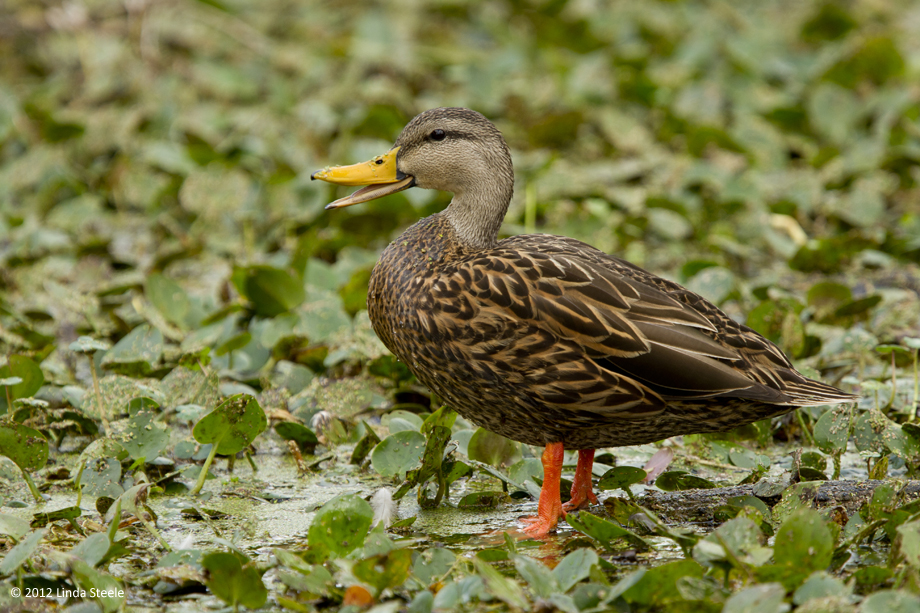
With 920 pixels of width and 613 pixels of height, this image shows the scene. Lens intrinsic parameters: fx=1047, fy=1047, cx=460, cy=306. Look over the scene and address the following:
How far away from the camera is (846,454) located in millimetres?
4805

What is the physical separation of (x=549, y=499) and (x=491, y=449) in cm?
64

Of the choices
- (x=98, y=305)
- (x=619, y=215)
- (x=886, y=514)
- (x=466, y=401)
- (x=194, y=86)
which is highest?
(x=194, y=86)

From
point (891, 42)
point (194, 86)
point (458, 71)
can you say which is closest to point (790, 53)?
point (891, 42)

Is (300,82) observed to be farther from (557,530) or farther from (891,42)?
(557,530)

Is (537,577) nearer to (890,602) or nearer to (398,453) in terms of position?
(890,602)

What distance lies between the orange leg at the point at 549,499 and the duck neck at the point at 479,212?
1078mm

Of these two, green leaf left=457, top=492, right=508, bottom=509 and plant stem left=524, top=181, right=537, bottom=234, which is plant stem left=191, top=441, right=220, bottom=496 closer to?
green leaf left=457, top=492, right=508, bottom=509

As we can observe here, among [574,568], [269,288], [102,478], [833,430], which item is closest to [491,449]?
[574,568]

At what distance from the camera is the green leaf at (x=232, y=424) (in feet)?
13.8

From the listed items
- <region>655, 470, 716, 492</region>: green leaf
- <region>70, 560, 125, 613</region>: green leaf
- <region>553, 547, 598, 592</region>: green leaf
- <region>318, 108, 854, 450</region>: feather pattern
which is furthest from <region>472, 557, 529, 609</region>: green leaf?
<region>655, 470, 716, 492</region>: green leaf

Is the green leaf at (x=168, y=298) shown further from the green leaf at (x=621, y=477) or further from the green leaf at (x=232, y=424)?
the green leaf at (x=621, y=477)

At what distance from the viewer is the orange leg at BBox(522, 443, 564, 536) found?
4098 mm

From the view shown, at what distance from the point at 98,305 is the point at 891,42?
23.5ft

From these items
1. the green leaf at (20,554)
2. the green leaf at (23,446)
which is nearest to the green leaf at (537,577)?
the green leaf at (20,554)
